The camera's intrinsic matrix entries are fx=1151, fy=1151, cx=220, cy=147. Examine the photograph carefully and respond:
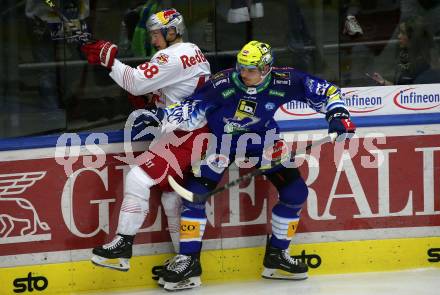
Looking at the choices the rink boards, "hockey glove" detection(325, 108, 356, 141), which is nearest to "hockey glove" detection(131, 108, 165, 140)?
the rink boards

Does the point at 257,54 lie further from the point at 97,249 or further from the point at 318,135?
the point at 97,249

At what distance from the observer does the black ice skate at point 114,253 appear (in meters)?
5.66

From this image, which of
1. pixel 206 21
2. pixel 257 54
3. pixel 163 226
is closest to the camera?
pixel 257 54

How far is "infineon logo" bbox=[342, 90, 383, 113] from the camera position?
619 centimetres

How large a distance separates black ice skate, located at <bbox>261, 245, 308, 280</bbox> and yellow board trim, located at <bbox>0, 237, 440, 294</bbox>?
8 centimetres

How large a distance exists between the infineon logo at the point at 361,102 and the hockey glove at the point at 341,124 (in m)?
0.54

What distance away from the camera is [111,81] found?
6.27 m

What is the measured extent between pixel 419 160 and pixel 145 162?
60.0 inches

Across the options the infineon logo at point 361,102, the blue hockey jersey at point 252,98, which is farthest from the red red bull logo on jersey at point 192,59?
the infineon logo at point 361,102

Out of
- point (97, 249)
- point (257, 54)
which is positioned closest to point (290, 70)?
point (257, 54)

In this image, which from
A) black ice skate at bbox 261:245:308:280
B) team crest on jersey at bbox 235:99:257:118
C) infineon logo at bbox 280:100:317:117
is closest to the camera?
team crest on jersey at bbox 235:99:257:118

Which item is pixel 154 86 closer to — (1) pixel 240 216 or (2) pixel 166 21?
(2) pixel 166 21

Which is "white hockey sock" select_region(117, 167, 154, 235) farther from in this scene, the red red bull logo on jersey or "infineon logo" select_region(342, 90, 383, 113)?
"infineon logo" select_region(342, 90, 383, 113)

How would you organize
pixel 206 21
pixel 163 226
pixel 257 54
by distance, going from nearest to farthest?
1. pixel 257 54
2. pixel 163 226
3. pixel 206 21
